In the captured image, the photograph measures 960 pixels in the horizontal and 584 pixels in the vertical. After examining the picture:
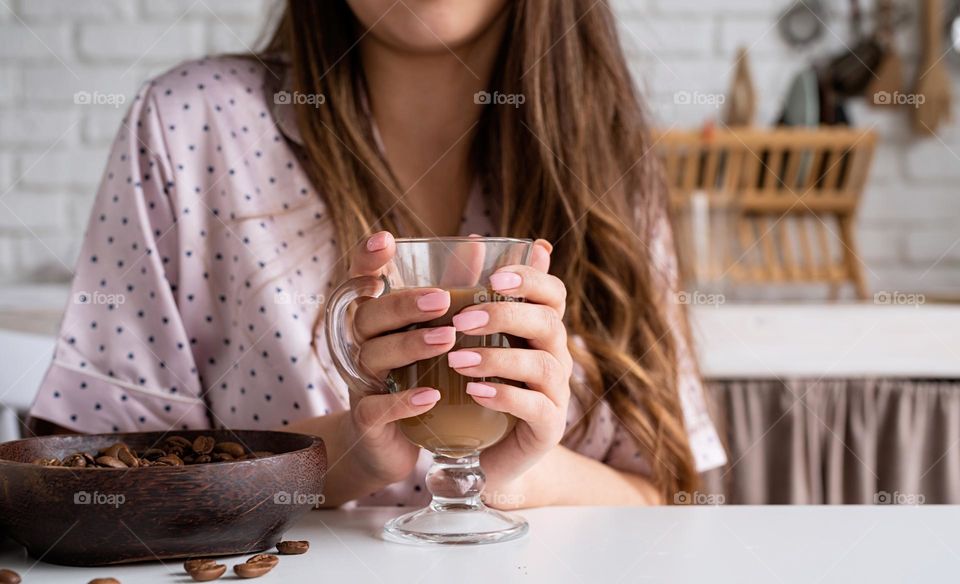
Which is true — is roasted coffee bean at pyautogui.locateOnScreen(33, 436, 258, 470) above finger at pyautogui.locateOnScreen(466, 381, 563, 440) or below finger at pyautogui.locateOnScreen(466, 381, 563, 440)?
below

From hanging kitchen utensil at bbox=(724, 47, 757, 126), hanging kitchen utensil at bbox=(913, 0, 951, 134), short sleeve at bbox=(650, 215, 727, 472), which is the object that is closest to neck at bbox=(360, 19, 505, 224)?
short sleeve at bbox=(650, 215, 727, 472)

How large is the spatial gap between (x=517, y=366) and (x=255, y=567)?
0.21m

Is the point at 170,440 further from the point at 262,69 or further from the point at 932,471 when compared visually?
the point at 932,471

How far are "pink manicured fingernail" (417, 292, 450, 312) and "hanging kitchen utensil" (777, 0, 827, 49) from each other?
2354mm

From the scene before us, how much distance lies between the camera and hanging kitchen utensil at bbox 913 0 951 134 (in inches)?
104

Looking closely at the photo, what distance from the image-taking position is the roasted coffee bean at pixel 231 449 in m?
0.67

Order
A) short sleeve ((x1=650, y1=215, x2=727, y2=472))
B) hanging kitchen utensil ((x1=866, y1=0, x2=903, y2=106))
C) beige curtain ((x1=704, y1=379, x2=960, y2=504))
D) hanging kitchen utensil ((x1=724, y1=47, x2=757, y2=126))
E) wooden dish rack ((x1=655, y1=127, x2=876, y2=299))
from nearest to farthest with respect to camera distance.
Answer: short sleeve ((x1=650, y1=215, x2=727, y2=472))
beige curtain ((x1=704, y1=379, x2=960, y2=504))
wooden dish rack ((x1=655, y1=127, x2=876, y2=299))
hanging kitchen utensil ((x1=724, y1=47, x2=757, y2=126))
hanging kitchen utensil ((x1=866, y1=0, x2=903, y2=106))

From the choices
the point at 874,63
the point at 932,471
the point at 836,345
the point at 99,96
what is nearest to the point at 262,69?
the point at 836,345

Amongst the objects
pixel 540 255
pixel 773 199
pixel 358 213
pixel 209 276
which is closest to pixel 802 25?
pixel 773 199

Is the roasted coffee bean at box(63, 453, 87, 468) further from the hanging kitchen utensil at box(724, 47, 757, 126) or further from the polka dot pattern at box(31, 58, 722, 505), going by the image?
the hanging kitchen utensil at box(724, 47, 757, 126)

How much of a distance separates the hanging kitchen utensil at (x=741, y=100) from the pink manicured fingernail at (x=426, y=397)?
83.6 inches

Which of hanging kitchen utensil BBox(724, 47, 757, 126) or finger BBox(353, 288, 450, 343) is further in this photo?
hanging kitchen utensil BBox(724, 47, 757, 126)

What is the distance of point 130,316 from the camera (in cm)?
111

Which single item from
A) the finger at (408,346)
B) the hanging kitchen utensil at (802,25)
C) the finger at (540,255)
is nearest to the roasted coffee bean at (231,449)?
the finger at (408,346)
